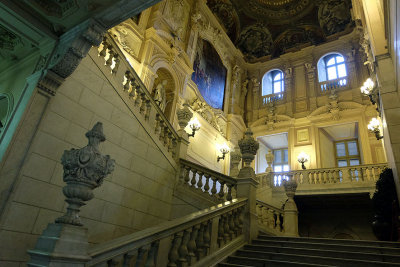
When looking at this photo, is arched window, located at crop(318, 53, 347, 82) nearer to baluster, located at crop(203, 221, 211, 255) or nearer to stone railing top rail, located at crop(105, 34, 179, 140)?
stone railing top rail, located at crop(105, 34, 179, 140)

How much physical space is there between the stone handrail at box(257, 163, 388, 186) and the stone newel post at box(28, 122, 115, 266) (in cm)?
1087

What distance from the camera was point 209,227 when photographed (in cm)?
469

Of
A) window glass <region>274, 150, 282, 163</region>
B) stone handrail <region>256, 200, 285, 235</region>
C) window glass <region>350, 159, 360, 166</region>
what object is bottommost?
stone handrail <region>256, 200, 285, 235</region>

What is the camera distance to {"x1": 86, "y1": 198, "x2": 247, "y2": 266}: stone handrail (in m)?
2.98

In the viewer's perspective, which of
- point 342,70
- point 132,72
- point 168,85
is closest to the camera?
point 132,72

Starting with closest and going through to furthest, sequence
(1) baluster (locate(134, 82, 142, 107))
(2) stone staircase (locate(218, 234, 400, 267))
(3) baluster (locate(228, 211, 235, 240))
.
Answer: (2) stone staircase (locate(218, 234, 400, 267)), (3) baluster (locate(228, 211, 235, 240)), (1) baluster (locate(134, 82, 142, 107))

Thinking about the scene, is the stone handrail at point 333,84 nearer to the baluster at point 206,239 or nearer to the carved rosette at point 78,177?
the baluster at point 206,239

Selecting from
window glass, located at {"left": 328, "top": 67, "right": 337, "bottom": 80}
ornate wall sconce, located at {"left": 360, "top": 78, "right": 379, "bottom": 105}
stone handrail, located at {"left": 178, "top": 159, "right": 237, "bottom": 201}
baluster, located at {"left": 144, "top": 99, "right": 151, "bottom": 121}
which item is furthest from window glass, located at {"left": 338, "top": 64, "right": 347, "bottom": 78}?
baluster, located at {"left": 144, "top": 99, "right": 151, "bottom": 121}

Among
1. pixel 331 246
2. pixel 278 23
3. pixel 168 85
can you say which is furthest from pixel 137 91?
pixel 278 23

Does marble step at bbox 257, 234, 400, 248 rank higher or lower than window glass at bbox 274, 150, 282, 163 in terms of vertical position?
lower

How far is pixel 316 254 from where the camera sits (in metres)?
4.82

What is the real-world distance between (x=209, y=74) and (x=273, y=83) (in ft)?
18.9

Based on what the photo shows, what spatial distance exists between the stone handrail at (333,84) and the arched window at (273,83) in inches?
102

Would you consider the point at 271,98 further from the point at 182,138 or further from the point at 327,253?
the point at 327,253
